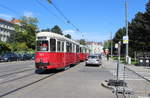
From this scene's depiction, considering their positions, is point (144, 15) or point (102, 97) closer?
point (102, 97)

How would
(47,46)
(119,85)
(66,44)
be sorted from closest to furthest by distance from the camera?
(119,85) < (47,46) < (66,44)

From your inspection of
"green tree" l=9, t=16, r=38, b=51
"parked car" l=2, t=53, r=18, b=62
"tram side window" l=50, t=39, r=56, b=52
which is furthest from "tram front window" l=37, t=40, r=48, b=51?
"green tree" l=9, t=16, r=38, b=51

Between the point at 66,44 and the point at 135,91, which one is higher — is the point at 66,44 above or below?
above

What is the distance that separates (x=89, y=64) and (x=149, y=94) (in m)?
19.9

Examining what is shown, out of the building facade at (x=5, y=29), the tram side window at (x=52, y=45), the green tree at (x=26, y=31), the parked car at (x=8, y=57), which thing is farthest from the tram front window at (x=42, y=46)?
the building facade at (x=5, y=29)

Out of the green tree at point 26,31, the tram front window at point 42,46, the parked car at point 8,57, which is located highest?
the green tree at point 26,31

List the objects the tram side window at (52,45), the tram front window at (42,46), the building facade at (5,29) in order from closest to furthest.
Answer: the tram front window at (42,46), the tram side window at (52,45), the building facade at (5,29)

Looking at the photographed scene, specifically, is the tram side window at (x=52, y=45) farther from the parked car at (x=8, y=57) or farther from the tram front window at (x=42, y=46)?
the parked car at (x=8, y=57)

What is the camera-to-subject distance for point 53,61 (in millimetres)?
17766

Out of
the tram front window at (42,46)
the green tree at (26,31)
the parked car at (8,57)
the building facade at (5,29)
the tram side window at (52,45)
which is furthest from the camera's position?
the building facade at (5,29)

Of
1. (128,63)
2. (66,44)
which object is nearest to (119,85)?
(66,44)

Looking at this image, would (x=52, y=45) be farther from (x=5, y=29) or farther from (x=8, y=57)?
(x=5, y=29)

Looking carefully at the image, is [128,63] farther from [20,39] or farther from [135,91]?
[20,39]

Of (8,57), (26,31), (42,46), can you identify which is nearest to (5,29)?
(26,31)
